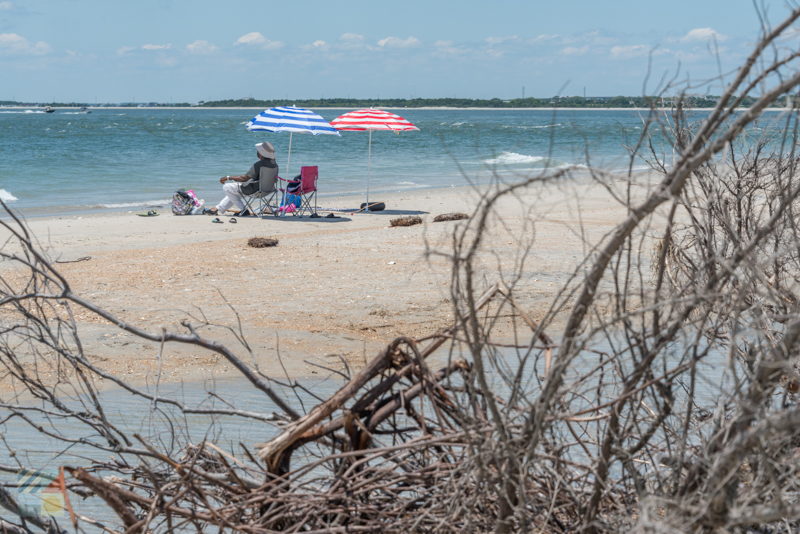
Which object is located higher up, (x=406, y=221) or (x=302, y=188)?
(x=302, y=188)

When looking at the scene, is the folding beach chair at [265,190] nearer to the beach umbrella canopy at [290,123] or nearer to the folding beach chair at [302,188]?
the folding beach chair at [302,188]

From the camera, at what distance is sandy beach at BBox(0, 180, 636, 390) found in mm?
6805

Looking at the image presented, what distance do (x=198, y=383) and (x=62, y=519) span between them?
2247mm

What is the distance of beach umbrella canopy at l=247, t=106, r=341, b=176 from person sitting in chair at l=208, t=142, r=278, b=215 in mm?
495

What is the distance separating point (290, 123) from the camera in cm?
1535

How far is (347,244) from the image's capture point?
37.8 ft

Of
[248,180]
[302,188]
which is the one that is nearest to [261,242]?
[302,188]

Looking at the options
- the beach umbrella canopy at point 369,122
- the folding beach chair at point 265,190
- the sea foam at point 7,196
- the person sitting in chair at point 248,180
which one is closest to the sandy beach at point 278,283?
the folding beach chair at point 265,190

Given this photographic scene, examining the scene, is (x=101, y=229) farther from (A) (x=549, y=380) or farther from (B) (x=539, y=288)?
(A) (x=549, y=380)

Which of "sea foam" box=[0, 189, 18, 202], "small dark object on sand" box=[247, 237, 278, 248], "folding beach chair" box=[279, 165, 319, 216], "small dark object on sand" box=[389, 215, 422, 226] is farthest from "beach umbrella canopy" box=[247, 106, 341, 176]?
"sea foam" box=[0, 189, 18, 202]

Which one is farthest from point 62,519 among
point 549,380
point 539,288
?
point 539,288

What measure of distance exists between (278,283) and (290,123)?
6825 mm

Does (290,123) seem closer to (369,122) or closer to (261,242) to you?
(369,122)

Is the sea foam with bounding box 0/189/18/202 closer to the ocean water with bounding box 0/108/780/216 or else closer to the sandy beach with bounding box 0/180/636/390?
the ocean water with bounding box 0/108/780/216
